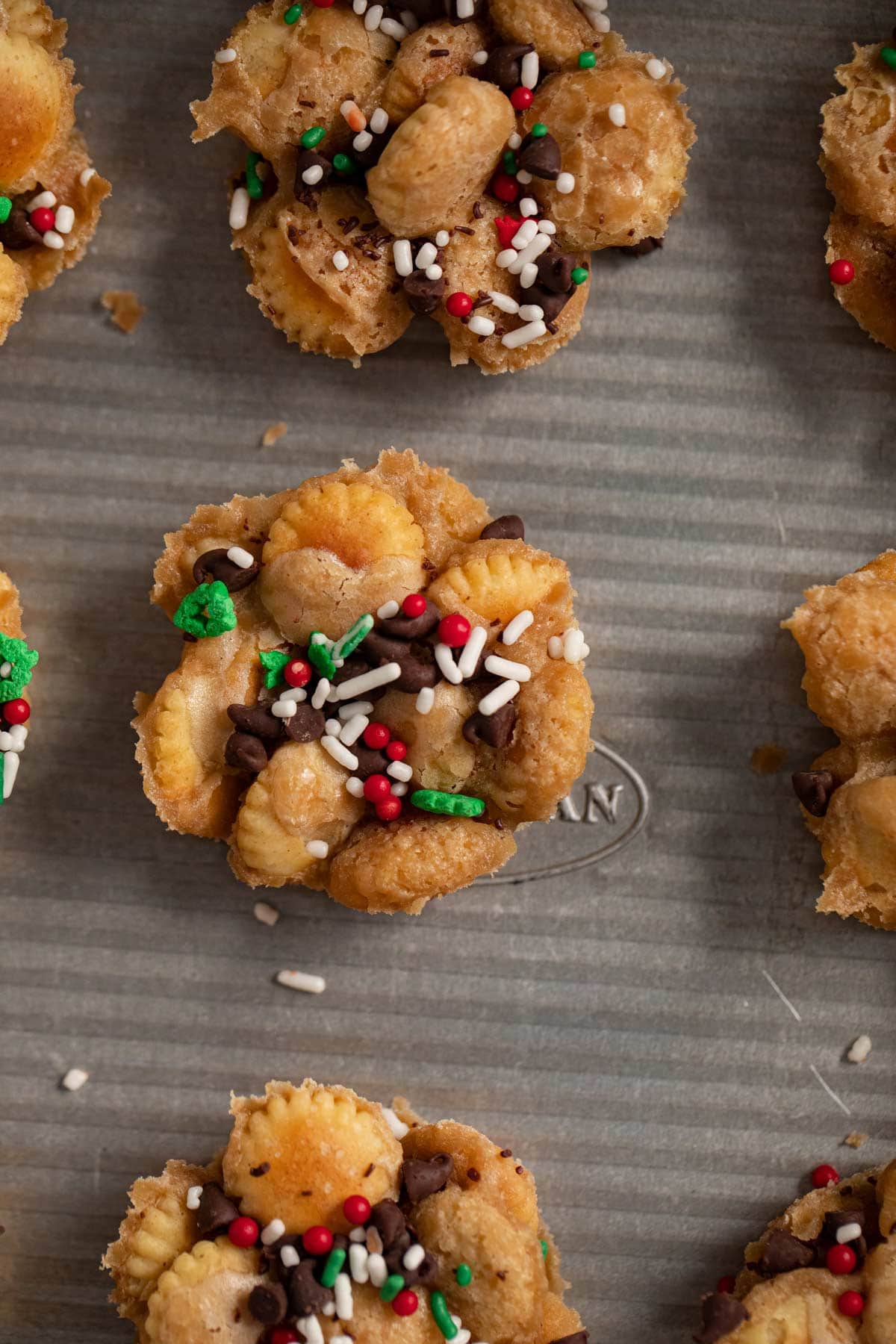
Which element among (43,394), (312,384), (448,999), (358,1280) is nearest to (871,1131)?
(448,999)

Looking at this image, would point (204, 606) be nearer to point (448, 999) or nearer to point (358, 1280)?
point (448, 999)

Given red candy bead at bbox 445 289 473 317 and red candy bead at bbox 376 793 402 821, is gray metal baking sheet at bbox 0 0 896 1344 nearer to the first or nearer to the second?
red candy bead at bbox 445 289 473 317

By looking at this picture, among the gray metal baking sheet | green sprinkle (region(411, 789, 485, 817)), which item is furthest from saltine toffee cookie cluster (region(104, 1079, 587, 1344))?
green sprinkle (region(411, 789, 485, 817))

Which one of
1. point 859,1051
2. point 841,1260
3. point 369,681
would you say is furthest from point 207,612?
point 841,1260

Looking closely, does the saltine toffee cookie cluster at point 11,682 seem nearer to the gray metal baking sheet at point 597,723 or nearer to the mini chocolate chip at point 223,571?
the gray metal baking sheet at point 597,723

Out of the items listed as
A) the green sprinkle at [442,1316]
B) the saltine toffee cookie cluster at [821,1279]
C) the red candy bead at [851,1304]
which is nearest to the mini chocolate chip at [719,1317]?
the saltine toffee cookie cluster at [821,1279]
